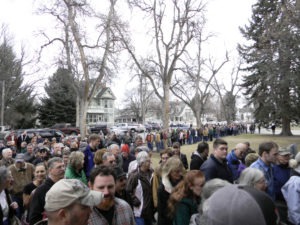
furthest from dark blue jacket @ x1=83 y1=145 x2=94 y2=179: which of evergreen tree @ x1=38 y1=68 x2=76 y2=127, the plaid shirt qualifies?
evergreen tree @ x1=38 y1=68 x2=76 y2=127

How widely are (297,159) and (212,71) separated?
41.8 metres

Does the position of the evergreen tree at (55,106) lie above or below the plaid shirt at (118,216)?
above

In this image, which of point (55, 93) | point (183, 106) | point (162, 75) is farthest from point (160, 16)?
point (183, 106)

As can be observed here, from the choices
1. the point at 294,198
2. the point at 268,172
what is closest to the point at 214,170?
the point at 268,172

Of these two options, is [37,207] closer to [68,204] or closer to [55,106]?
[68,204]

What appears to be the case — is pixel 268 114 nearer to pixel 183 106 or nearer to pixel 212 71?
pixel 212 71

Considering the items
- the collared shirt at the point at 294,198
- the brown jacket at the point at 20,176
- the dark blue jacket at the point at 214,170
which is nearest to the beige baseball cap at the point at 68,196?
the dark blue jacket at the point at 214,170

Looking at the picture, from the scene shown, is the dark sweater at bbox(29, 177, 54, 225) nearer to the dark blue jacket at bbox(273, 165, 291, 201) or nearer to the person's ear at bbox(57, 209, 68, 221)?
the person's ear at bbox(57, 209, 68, 221)

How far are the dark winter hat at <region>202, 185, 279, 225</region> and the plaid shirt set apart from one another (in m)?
1.63

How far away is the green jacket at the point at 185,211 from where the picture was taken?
3422 mm

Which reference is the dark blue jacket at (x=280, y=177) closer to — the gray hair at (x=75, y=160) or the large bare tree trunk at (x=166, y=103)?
the gray hair at (x=75, y=160)

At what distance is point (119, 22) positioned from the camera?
22.0 metres

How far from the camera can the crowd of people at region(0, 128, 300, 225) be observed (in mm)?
1364

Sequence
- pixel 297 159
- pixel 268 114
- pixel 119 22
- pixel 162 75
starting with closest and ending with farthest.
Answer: pixel 297 159, pixel 119 22, pixel 162 75, pixel 268 114
